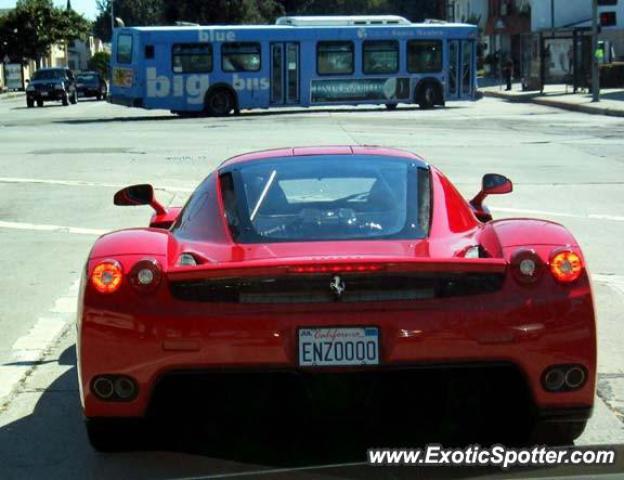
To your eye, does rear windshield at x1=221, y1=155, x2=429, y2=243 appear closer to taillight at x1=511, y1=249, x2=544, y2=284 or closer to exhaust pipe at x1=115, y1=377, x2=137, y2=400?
taillight at x1=511, y1=249, x2=544, y2=284

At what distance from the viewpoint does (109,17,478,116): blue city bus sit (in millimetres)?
39531

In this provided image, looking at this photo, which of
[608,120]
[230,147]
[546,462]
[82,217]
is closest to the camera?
[546,462]

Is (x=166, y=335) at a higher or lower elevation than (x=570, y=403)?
higher

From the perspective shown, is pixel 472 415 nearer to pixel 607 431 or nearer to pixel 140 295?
pixel 607 431

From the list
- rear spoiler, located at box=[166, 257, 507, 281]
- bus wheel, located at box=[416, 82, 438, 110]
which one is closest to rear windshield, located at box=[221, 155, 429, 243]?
rear spoiler, located at box=[166, 257, 507, 281]

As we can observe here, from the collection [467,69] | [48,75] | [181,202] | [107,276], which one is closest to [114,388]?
[107,276]

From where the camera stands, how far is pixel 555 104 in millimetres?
41031

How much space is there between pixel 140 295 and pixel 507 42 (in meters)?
78.4

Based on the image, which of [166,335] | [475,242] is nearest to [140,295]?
[166,335]

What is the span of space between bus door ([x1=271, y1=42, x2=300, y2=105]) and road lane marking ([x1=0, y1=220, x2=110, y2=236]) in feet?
89.8

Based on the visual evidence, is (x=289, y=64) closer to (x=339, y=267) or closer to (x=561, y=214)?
(x=561, y=214)

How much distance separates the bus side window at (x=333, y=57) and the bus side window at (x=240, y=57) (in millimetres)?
2195

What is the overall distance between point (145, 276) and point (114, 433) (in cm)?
74

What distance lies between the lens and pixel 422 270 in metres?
4.57
